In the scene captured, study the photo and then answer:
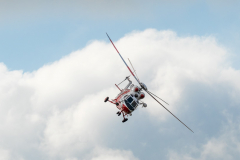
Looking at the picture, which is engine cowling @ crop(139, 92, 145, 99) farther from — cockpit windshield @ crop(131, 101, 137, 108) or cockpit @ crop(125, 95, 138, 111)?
cockpit windshield @ crop(131, 101, 137, 108)

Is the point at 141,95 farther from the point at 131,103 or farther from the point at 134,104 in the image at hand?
the point at 131,103

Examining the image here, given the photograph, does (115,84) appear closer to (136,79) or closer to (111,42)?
(136,79)

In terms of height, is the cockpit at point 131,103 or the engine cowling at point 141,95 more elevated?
the engine cowling at point 141,95

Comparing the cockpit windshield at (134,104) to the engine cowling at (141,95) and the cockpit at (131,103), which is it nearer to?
the cockpit at (131,103)

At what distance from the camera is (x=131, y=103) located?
11688 centimetres

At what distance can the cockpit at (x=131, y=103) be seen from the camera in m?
116

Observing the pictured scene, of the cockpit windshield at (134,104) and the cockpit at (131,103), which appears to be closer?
the cockpit at (131,103)

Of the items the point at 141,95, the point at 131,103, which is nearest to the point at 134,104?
the point at 131,103

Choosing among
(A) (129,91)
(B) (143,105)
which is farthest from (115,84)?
(B) (143,105)

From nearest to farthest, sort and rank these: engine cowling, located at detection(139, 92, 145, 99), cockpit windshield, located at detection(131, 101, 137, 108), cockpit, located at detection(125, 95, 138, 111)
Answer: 1. cockpit, located at detection(125, 95, 138, 111)
2. cockpit windshield, located at detection(131, 101, 137, 108)
3. engine cowling, located at detection(139, 92, 145, 99)

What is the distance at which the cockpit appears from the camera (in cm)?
11631

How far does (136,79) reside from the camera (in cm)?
12019

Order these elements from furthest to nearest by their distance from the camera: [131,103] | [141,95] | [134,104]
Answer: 1. [141,95]
2. [134,104]
3. [131,103]

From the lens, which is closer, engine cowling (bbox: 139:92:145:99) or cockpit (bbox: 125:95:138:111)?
cockpit (bbox: 125:95:138:111)
